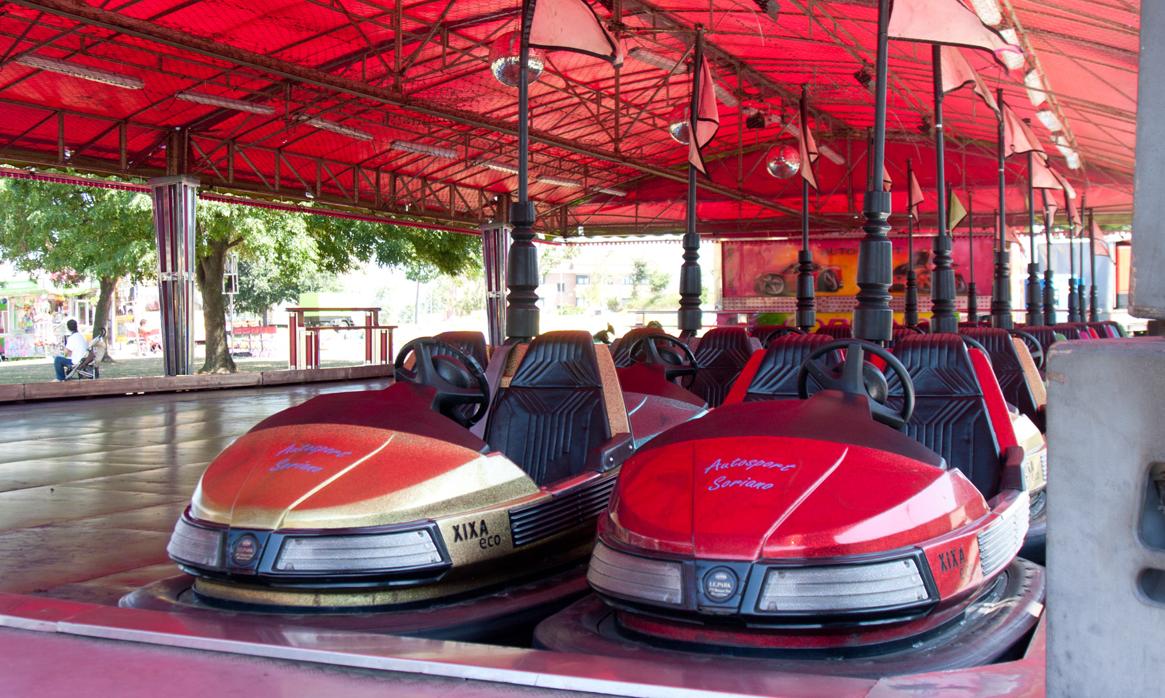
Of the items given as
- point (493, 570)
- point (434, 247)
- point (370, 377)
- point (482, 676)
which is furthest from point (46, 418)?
point (434, 247)

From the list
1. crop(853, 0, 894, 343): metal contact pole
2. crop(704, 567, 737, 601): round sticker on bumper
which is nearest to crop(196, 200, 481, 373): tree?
crop(853, 0, 894, 343): metal contact pole

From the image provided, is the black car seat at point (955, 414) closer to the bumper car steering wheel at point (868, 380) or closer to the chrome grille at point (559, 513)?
the bumper car steering wheel at point (868, 380)

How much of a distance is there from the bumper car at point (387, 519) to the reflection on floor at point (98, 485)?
0.68 m

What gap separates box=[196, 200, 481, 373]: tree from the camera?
52.9ft

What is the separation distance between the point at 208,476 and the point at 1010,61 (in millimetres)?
7789

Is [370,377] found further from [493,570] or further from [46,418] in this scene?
[493,570]

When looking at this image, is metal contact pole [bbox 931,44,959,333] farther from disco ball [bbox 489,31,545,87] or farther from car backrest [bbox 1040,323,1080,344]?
disco ball [bbox 489,31,545,87]

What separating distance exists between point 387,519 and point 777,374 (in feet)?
4.63

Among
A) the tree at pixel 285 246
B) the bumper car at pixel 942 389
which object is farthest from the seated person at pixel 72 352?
the bumper car at pixel 942 389

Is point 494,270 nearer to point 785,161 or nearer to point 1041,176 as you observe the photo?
point 785,161

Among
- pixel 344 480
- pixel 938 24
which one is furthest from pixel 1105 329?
pixel 344 480

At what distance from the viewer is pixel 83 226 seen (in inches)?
648

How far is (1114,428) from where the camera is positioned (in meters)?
1.04

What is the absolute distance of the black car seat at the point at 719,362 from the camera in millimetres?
5480
